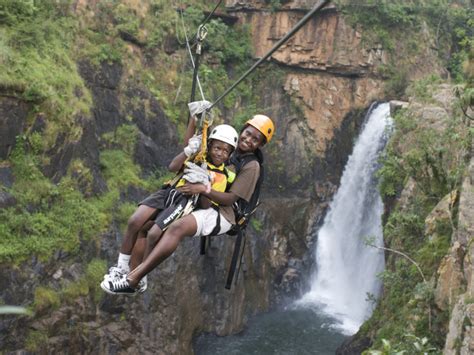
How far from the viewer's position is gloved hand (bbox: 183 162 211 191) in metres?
4.09

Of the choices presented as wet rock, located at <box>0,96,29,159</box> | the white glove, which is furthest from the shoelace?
wet rock, located at <box>0,96,29,159</box>

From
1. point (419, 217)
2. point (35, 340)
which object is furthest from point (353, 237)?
point (35, 340)

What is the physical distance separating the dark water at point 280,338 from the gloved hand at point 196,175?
11874mm

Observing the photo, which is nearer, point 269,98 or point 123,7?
point 123,7

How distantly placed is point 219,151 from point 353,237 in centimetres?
1577

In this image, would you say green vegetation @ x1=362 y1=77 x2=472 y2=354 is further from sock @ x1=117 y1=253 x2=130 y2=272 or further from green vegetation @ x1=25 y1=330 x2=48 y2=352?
green vegetation @ x1=25 y1=330 x2=48 y2=352

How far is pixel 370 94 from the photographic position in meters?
20.4

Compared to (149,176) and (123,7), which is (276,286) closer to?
(149,176)

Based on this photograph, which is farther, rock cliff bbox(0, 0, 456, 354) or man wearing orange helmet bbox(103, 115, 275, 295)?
rock cliff bbox(0, 0, 456, 354)

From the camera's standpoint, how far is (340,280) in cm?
1947

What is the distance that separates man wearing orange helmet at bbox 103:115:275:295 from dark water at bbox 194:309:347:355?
11511 mm

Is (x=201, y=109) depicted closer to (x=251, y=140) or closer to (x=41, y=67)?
(x=251, y=140)

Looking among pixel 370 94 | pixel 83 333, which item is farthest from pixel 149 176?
pixel 370 94

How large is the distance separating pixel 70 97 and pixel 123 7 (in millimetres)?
5278
